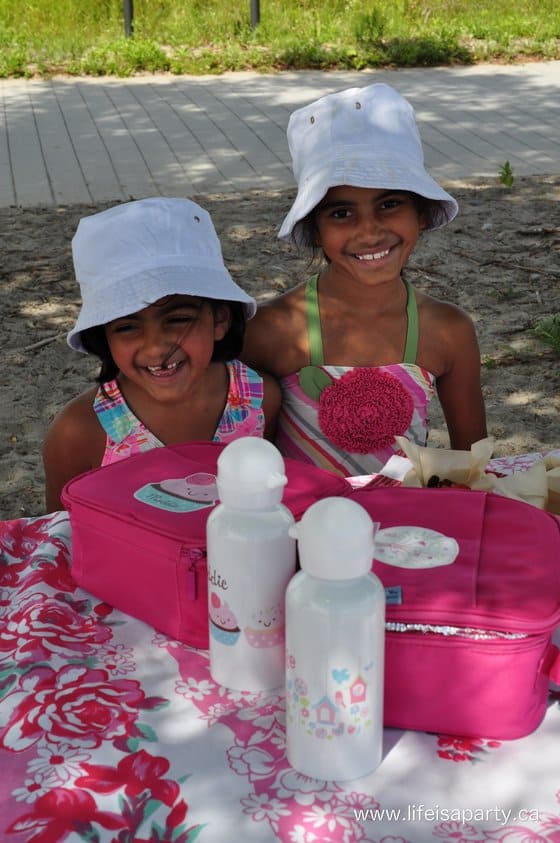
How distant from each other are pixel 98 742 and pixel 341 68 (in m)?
9.46

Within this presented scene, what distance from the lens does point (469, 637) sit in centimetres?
128

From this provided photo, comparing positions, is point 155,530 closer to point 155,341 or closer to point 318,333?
point 155,341

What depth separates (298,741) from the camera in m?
1.24

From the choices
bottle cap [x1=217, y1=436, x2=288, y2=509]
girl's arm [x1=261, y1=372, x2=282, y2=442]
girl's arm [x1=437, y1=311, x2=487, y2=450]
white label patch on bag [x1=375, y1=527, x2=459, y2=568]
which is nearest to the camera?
bottle cap [x1=217, y1=436, x2=288, y2=509]

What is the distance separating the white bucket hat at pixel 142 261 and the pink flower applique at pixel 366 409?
0.47m

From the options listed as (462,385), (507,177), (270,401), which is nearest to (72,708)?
(270,401)

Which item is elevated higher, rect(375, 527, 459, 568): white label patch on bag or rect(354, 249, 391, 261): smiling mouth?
→ rect(354, 249, 391, 261): smiling mouth

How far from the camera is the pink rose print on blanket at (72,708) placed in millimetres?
1334

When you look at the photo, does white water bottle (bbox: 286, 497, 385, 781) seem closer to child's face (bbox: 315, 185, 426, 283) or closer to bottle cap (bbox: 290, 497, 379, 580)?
bottle cap (bbox: 290, 497, 379, 580)

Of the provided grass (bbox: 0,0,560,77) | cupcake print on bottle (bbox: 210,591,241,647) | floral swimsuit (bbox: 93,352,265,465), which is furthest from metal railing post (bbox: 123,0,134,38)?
cupcake print on bottle (bbox: 210,591,241,647)

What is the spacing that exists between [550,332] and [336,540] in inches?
149

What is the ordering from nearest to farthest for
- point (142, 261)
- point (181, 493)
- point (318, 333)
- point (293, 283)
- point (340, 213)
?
1. point (181, 493)
2. point (142, 261)
3. point (340, 213)
4. point (318, 333)
5. point (293, 283)

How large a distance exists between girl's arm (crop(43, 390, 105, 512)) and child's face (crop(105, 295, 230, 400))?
20 cm

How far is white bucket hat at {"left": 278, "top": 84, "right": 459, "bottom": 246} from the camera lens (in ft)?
7.42
